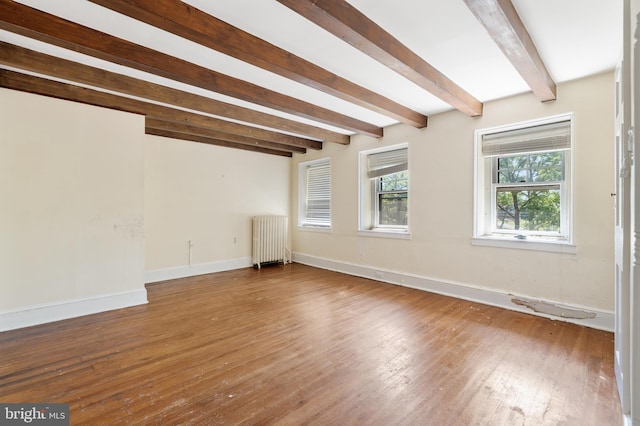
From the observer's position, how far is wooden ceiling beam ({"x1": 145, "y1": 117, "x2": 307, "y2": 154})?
4.12 m

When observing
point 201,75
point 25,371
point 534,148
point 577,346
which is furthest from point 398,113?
point 25,371

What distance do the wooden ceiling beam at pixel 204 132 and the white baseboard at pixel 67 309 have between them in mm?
2326

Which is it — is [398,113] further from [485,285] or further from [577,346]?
[577,346]

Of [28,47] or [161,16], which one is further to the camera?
[28,47]

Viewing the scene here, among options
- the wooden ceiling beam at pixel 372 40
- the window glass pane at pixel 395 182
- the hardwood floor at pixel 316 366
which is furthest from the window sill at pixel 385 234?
the wooden ceiling beam at pixel 372 40

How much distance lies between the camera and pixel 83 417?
5.29ft

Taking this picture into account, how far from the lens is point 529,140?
3.29 meters

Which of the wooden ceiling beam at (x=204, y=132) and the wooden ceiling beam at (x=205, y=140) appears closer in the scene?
the wooden ceiling beam at (x=204, y=132)

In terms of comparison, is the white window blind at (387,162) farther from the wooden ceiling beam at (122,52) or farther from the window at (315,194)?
the wooden ceiling beam at (122,52)

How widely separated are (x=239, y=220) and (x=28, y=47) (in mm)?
3764

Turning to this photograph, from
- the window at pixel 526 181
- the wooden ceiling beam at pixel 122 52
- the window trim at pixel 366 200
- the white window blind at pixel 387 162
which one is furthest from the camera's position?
the window trim at pixel 366 200

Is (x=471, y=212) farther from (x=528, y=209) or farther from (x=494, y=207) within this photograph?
(x=528, y=209)

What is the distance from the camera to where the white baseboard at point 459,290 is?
2.79 metres

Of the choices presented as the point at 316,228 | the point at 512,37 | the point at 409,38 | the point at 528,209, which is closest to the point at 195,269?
the point at 316,228
